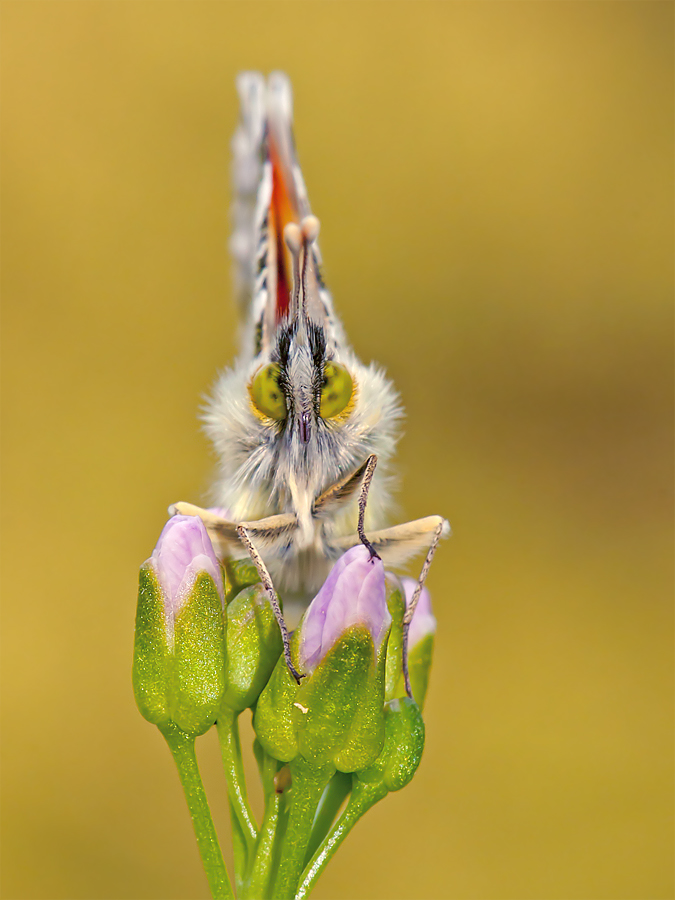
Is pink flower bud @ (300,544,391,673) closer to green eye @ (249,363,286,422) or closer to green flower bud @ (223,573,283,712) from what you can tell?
green flower bud @ (223,573,283,712)

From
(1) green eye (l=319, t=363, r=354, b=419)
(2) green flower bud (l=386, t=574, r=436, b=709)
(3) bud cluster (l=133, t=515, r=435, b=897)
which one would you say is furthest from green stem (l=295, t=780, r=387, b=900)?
(1) green eye (l=319, t=363, r=354, b=419)

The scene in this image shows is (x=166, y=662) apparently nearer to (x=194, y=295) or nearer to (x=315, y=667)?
(x=315, y=667)

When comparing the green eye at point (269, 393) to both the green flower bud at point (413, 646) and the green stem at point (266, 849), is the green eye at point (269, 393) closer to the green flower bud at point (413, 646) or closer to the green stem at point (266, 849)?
the green flower bud at point (413, 646)

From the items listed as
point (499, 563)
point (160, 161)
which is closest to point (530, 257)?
point (499, 563)

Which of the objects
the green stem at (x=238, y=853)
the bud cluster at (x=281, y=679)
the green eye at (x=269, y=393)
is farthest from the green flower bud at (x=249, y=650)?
the green eye at (x=269, y=393)

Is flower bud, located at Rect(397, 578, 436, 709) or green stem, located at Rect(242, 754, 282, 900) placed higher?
flower bud, located at Rect(397, 578, 436, 709)
